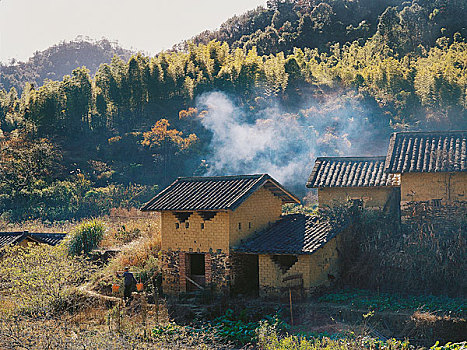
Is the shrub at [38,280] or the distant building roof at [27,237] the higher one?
the distant building roof at [27,237]

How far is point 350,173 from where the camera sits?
19922 millimetres

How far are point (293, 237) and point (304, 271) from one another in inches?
46.7

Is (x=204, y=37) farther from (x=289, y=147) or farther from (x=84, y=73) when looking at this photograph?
(x=289, y=147)

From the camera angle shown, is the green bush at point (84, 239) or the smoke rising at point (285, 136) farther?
the smoke rising at point (285, 136)

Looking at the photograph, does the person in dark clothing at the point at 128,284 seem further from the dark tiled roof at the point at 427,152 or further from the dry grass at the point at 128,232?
the dark tiled roof at the point at 427,152

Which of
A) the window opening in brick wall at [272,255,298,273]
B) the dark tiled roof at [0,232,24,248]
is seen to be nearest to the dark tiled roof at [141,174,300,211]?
the window opening in brick wall at [272,255,298,273]

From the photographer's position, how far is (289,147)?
3266 cm

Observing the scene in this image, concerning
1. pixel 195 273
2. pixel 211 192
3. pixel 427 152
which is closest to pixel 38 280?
pixel 211 192

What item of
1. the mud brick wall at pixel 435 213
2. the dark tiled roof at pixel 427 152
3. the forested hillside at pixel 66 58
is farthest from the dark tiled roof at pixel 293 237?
the forested hillside at pixel 66 58

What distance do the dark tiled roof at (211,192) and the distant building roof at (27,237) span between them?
664 centimetres

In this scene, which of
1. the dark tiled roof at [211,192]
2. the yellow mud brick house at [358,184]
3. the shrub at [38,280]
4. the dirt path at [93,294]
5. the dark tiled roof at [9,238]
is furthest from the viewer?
the dark tiled roof at [9,238]

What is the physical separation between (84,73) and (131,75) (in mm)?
5359

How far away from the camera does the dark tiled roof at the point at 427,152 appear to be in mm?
17766

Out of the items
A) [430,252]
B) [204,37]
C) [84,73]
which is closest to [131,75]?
[84,73]
